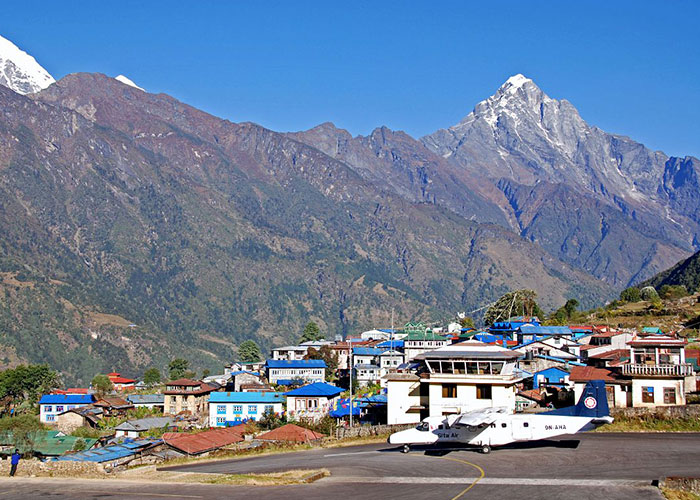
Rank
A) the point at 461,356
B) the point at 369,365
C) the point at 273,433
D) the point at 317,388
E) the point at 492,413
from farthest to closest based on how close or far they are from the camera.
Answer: the point at 369,365 < the point at 317,388 < the point at 273,433 < the point at 461,356 < the point at 492,413

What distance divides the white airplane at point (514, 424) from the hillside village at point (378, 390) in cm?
595

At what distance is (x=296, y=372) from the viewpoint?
477 ft

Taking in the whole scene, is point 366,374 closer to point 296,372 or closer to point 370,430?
point 296,372

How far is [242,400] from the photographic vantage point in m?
111

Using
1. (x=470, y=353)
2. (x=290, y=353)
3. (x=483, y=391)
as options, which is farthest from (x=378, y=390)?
(x=290, y=353)

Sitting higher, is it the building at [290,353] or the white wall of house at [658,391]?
the building at [290,353]

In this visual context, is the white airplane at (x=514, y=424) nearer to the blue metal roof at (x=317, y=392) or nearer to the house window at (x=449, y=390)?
the house window at (x=449, y=390)

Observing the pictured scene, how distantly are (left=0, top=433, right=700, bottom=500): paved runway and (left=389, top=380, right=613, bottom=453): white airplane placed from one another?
0.86 m

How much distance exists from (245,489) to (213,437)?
1345 inches

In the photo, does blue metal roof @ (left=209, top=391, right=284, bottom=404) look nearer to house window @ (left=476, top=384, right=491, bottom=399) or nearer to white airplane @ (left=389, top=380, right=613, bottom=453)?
house window @ (left=476, top=384, right=491, bottom=399)

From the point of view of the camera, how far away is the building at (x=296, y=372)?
143m

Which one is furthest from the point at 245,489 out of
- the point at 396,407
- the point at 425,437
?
the point at 396,407

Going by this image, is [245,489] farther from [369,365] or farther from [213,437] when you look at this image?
[369,365]

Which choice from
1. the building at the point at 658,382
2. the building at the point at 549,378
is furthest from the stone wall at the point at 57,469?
the building at the point at 549,378
